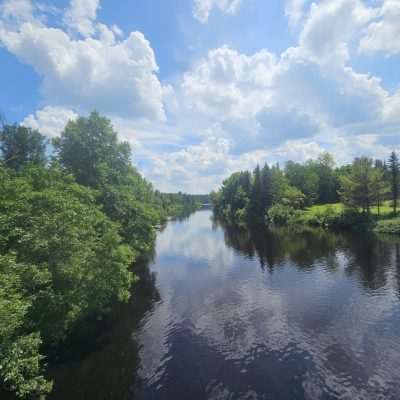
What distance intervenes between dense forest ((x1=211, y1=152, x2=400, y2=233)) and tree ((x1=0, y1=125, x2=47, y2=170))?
51858mm

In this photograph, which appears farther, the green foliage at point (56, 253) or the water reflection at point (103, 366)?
the green foliage at point (56, 253)

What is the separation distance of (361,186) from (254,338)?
150 feet

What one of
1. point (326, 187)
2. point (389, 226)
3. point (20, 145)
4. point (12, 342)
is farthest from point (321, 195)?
point (12, 342)

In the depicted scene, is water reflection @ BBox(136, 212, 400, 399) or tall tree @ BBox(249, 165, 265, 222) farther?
tall tree @ BBox(249, 165, 265, 222)

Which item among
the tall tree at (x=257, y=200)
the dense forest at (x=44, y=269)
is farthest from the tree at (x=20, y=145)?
the tall tree at (x=257, y=200)

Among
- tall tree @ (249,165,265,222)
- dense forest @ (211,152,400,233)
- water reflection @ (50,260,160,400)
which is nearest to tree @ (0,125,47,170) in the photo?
water reflection @ (50,260,160,400)

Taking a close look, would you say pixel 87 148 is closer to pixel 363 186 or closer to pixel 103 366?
pixel 103 366

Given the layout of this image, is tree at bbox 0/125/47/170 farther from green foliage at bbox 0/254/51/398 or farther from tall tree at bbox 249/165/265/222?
tall tree at bbox 249/165/265/222

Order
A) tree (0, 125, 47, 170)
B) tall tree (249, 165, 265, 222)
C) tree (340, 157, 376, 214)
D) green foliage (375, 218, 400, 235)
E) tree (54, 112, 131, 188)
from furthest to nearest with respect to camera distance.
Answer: tall tree (249, 165, 265, 222) < tree (340, 157, 376, 214) < green foliage (375, 218, 400, 235) < tree (0, 125, 47, 170) < tree (54, 112, 131, 188)

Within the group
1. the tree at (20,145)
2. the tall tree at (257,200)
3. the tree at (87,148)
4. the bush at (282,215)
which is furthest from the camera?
the tall tree at (257,200)

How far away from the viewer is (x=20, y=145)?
1341 inches

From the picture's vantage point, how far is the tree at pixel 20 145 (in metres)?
32.2

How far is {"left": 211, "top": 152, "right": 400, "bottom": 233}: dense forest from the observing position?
160 feet

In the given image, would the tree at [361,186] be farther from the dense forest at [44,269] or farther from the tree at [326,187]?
the dense forest at [44,269]
